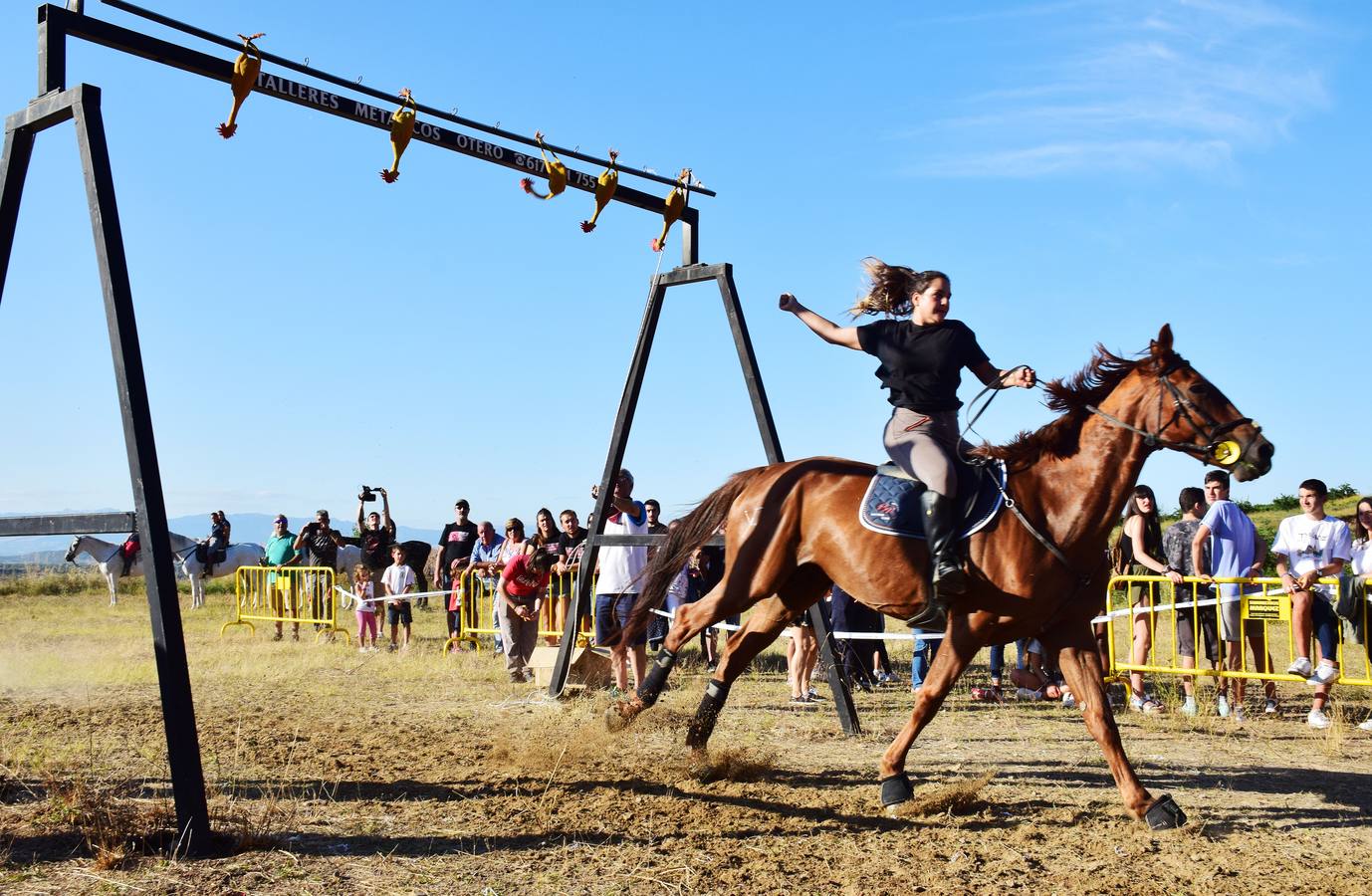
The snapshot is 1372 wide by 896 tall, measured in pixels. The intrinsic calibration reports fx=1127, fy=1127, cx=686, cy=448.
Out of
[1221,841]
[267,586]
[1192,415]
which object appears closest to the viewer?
[1221,841]

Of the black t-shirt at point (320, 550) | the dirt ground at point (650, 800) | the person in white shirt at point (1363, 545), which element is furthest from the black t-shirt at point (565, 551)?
the black t-shirt at point (320, 550)

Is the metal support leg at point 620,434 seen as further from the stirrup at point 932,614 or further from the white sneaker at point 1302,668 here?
the white sneaker at point 1302,668

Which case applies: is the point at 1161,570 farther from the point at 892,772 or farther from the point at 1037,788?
the point at 892,772

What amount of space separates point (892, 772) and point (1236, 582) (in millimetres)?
4922

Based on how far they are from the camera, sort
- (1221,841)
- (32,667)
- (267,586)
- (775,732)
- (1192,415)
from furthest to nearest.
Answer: (267,586) < (32,667) < (775,732) < (1192,415) < (1221,841)

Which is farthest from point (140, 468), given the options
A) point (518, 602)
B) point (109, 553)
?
point (109, 553)

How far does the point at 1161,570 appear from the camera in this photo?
32.0ft

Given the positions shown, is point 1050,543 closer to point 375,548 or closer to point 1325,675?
point 1325,675

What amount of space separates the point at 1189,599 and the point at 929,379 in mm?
5354

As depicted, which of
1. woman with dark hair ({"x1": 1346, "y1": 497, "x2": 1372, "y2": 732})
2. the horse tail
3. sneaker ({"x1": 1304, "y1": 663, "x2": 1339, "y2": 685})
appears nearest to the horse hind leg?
the horse tail

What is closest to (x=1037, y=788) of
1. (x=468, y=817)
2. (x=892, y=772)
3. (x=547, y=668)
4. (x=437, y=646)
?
(x=892, y=772)

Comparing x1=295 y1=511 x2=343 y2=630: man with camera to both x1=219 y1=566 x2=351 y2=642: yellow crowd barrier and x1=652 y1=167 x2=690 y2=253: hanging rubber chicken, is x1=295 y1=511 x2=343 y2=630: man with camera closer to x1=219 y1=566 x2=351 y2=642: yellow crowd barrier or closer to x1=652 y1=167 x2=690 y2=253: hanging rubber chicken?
x1=219 y1=566 x2=351 y2=642: yellow crowd barrier

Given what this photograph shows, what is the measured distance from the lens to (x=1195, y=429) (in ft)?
17.6

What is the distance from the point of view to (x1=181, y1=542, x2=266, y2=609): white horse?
22797mm
